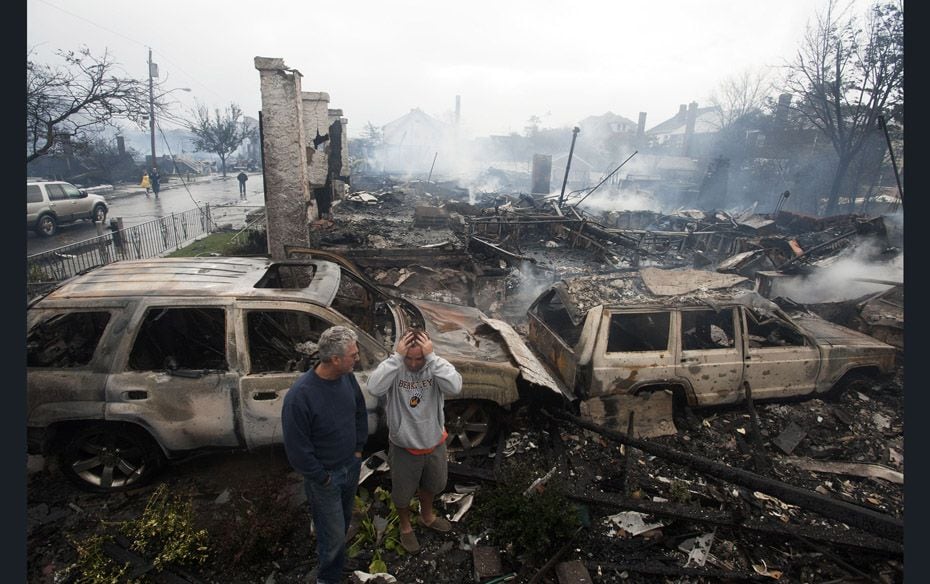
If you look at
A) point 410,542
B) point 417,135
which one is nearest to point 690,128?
point 417,135

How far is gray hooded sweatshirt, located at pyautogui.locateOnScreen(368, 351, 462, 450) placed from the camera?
2.97 meters

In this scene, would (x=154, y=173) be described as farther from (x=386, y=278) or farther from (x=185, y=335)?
(x=185, y=335)

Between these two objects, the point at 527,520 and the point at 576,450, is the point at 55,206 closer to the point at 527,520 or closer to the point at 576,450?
the point at 576,450

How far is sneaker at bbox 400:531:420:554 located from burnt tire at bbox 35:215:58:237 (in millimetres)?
16718

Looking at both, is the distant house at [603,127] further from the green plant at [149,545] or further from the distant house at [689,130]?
the green plant at [149,545]

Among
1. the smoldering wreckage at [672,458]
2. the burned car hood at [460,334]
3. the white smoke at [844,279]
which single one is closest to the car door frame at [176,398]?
the smoldering wreckage at [672,458]

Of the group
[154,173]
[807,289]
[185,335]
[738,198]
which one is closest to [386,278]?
[185,335]

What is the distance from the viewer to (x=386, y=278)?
30.2 ft

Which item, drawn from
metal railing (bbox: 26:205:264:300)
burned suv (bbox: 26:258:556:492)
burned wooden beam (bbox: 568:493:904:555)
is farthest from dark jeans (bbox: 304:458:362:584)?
metal railing (bbox: 26:205:264:300)

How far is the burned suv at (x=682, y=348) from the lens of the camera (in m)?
4.59

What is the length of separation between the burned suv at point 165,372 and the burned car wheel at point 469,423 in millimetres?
11

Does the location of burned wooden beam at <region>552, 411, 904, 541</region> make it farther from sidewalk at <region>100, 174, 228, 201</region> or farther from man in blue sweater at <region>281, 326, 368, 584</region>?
sidewalk at <region>100, 174, 228, 201</region>

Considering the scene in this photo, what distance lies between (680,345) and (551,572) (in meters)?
2.72

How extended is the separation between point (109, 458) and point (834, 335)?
792 centimetres
